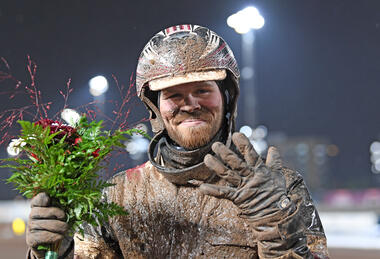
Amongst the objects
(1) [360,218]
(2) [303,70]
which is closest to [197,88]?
(1) [360,218]

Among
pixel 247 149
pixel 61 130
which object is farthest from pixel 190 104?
pixel 61 130

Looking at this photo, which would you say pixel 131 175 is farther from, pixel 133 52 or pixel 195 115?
pixel 133 52

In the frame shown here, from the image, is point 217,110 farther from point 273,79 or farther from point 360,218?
point 273,79

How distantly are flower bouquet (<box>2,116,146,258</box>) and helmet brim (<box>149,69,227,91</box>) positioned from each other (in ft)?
1.04

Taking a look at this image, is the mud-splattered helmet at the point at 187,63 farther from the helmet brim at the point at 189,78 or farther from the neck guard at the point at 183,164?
the neck guard at the point at 183,164

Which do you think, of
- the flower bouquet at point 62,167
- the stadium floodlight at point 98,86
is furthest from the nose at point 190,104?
the stadium floodlight at point 98,86

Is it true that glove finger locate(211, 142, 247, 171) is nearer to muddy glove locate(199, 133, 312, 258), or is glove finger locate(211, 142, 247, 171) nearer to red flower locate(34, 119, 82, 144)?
muddy glove locate(199, 133, 312, 258)

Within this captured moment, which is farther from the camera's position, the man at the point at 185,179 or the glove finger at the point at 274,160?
the man at the point at 185,179

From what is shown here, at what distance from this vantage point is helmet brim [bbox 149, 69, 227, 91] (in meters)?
2.21

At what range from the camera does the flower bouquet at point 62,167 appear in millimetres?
1941

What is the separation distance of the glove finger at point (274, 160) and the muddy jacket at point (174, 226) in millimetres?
232

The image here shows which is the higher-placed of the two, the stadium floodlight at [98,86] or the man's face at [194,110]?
the stadium floodlight at [98,86]

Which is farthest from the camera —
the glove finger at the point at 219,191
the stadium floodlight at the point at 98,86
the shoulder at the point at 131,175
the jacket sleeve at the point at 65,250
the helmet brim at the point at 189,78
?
the stadium floodlight at the point at 98,86

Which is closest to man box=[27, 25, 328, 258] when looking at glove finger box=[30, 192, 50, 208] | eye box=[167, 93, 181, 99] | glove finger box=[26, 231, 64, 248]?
eye box=[167, 93, 181, 99]
